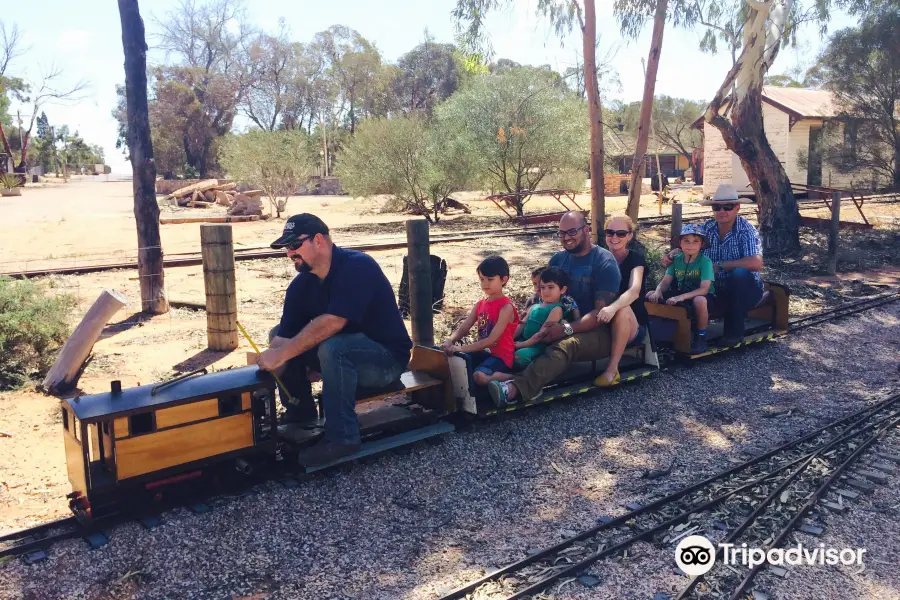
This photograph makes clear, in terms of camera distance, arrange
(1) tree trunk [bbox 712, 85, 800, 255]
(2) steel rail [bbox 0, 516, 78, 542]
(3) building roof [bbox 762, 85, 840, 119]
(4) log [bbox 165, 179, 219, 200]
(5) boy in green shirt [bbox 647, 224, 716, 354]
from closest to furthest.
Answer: (2) steel rail [bbox 0, 516, 78, 542], (5) boy in green shirt [bbox 647, 224, 716, 354], (1) tree trunk [bbox 712, 85, 800, 255], (3) building roof [bbox 762, 85, 840, 119], (4) log [bbox 165, 179, 219, 200]

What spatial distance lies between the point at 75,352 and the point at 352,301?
3377mm

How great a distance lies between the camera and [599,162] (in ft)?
38.4

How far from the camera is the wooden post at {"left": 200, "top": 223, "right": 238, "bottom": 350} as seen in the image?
25.0 feet

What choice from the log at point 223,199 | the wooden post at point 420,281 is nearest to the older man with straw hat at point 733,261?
the wooden post at point 420,281

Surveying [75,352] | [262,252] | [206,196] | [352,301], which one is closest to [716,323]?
[352,301]

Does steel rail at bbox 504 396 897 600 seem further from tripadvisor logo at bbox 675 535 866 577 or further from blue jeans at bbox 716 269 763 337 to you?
blue jeans at bbox 716 269 763 337

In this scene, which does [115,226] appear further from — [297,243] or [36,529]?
[36,529]

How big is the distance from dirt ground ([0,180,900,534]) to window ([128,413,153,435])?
0.89 meters

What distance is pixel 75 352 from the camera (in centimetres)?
669

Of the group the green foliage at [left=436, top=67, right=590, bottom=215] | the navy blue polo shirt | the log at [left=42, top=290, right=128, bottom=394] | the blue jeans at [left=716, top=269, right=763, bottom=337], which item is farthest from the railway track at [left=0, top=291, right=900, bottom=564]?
the green foliage at [left=436, top=67, right=590, bottom=215]

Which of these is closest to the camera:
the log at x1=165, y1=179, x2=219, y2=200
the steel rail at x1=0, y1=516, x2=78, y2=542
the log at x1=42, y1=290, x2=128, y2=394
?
the steel rail at x1=0, y1=516, x2=78, y2=542

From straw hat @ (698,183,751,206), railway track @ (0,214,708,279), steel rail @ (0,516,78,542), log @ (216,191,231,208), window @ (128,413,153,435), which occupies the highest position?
log @ (216,191,231,208)

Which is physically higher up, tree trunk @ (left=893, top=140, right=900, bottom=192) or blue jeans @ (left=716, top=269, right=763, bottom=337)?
tree trunk @ (left=893, top=140, right=900, bottom=192)

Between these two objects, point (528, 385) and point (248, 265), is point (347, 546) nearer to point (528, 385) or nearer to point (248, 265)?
point (528, 385)
